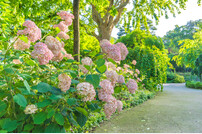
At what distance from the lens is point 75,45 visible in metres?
3.15

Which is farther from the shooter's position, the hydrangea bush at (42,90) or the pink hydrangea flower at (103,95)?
the pink hydrangea flower at (103,95)

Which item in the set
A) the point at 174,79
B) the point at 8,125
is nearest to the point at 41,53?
the point at 8,125

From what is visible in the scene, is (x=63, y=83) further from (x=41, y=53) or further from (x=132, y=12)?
(x=132, y=12)

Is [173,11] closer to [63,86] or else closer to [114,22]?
[114,22]

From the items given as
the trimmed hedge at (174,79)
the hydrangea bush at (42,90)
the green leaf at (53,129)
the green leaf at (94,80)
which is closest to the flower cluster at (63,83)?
the hydrangea bush at (42,90)

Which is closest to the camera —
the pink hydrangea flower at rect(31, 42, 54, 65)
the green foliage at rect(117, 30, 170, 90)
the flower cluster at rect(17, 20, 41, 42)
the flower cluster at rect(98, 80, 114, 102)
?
the pink hydrangea flower at rect(31, 42, 54, 65)

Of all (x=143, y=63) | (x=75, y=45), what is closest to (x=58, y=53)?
(x=75, y=45)

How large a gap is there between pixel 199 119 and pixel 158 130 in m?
1.42

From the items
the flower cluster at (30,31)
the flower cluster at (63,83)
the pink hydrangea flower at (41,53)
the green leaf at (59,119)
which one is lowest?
the green leaf at (59,119)

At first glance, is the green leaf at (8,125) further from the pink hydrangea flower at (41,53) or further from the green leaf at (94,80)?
the green leaf at (94,80)

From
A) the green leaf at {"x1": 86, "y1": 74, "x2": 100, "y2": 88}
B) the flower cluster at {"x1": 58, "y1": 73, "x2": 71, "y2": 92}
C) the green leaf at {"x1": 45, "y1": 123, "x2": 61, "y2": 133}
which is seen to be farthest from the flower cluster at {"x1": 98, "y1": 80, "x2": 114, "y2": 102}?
the green leaf at {"x1": 45, "y1": 123, "x2": 61, "y2": 133}

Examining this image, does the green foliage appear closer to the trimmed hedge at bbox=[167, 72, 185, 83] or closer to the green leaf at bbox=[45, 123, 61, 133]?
the green leaf at bbox=[45, 123, 61, 133]

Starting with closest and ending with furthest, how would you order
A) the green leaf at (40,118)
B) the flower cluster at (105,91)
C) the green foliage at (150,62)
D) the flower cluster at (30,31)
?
the green leaf at (40,118), the flower cluster at (30,31), the flower cluster at (105,91), the green foliage at (150,62)

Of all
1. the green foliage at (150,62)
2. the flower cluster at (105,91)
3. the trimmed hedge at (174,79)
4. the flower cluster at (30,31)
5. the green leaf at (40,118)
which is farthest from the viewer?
the trimmed hedge at (174,79)
